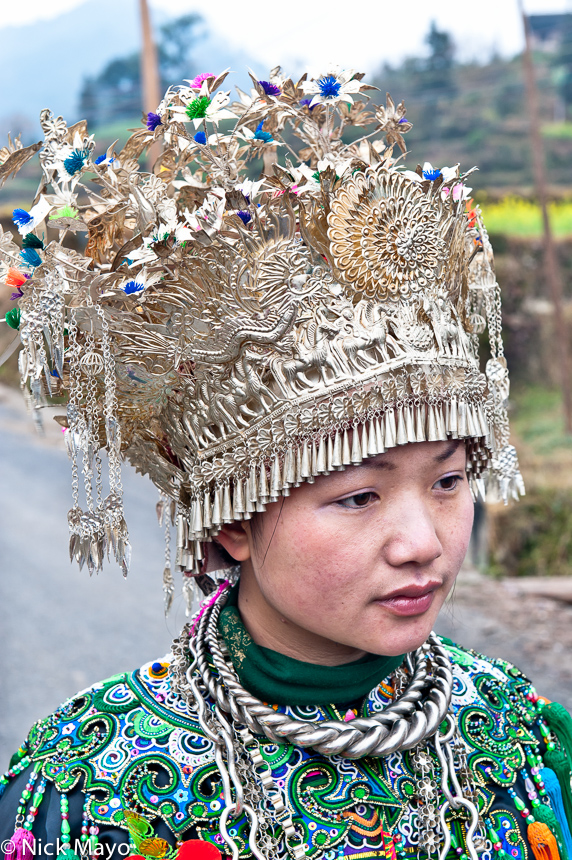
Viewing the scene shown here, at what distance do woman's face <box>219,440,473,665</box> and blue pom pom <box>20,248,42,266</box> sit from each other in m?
0.62

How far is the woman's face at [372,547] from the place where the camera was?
1.40 meters

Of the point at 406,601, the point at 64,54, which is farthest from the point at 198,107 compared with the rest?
the point at 64,54

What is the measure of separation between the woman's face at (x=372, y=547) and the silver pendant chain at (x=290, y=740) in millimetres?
194

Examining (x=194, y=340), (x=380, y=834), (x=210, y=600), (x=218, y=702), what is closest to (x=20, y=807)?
(x=218, y=702)

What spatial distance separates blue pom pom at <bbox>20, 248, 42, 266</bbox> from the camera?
4.67 feet

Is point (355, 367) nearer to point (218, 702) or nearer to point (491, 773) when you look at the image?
point (218, 702)

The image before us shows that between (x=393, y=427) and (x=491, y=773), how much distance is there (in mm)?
833

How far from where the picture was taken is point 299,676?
1.55 m

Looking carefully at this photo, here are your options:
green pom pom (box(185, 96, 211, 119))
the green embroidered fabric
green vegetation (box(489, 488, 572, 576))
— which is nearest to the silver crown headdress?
green pom pom (box(185, 96, 211, 119))

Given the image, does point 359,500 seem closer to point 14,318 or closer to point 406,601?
point 406,601

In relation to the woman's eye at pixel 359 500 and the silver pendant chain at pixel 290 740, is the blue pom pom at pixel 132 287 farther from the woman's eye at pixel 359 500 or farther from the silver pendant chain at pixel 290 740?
the silver pendant chain at pixel 290 740

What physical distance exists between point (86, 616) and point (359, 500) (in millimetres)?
3763

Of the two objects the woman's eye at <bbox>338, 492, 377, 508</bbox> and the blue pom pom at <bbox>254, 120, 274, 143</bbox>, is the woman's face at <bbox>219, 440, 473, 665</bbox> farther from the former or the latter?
the blue pom pom at <bbox>254, 120, 274, 143</bbox>

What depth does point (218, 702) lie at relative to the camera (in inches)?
61.6
